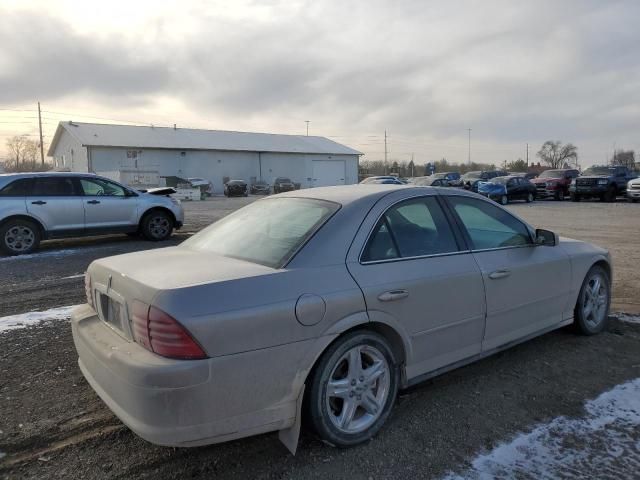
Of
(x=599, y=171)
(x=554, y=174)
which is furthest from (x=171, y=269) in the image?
(x=554, y=174)

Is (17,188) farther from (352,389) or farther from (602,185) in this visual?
(602,185)

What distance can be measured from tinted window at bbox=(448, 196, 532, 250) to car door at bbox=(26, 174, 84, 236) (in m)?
8.93

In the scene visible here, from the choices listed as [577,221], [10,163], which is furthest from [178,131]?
[577,221]

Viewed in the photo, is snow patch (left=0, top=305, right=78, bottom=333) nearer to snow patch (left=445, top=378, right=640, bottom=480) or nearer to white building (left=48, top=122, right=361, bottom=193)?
snow patch (left=445, top=378, right=640, bottom=480)

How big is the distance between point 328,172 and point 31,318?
55355mm

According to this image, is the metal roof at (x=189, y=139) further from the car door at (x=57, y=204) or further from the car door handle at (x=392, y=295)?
the car door handle at (x=392, y=295)

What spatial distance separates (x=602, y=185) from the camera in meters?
27.3

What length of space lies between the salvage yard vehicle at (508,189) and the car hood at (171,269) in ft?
84.9

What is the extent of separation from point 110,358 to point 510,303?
282cm

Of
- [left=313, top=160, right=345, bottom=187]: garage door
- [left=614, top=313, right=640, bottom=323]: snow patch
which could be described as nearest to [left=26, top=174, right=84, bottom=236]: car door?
[left=614, top=313, right=640, bottom=323]: snow patch

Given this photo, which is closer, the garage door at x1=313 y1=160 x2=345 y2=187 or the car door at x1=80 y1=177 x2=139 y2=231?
the car door at x1=80 y1=177 x2=139 y2=231

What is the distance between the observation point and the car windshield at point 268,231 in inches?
119

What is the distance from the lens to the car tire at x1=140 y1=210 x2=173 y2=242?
447 inches

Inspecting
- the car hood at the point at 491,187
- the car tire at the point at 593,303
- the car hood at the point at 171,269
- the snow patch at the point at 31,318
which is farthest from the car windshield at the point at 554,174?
the car hood at the point at 171,269
